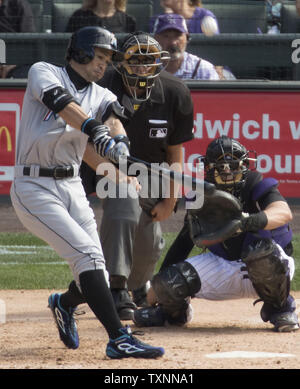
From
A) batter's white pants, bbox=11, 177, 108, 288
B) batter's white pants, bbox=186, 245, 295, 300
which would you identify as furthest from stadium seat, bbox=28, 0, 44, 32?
batter's white pants, bbox=11, 177, 108, 288

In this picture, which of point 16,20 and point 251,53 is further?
point 16,20

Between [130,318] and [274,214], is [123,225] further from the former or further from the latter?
[274,214]

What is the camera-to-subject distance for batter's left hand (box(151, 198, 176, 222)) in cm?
560

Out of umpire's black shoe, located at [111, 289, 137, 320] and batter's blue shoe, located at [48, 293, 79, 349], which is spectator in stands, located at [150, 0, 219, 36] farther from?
batter's blue shoe, located at [48, 293, 79, 349]

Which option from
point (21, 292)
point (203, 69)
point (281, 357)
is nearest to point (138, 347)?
point (281, 357)

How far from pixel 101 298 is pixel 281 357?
3.19 feet

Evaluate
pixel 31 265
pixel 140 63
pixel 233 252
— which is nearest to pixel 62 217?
pixel 233 252

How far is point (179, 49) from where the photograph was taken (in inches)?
340

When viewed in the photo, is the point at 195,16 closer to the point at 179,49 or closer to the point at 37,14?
the point at 179,49

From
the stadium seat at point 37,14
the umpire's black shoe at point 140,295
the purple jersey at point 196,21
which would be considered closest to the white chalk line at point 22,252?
the umpire's black shoe at point 140,295

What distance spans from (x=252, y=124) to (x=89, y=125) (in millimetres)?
4815

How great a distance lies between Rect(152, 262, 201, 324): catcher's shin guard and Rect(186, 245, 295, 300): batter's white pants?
0.06 metres

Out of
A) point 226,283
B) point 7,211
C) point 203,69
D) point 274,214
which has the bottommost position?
point 7,211

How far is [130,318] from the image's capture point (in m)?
5.77
